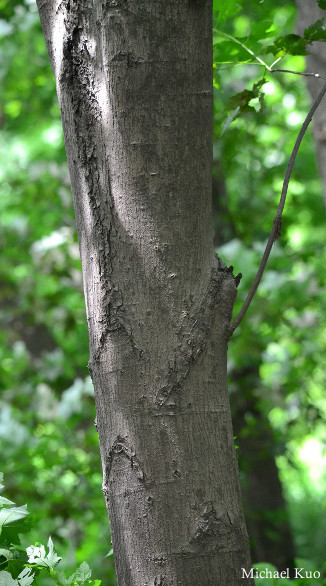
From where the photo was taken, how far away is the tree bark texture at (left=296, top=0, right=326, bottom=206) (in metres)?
2.91

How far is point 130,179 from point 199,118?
7.2 inches

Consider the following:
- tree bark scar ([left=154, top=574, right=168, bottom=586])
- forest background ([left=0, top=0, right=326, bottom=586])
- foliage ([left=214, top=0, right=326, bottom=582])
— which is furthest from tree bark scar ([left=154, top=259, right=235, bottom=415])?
forest background ([left=0, top=0, right=326, bottom=586])

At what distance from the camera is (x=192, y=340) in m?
1.06

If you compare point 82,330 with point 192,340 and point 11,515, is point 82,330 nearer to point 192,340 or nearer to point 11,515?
point 11,515

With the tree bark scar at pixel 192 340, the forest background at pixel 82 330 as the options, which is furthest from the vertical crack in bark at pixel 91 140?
the forest background at pixel 82 330

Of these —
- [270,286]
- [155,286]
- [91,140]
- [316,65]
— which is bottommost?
[155,286]

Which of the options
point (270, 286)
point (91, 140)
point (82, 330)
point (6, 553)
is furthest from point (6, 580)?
point (82, 330)

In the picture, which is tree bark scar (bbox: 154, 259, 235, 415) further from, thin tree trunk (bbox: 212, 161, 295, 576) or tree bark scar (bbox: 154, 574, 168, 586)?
thin tree trunk (bbox: 212, 161, 295, 576)

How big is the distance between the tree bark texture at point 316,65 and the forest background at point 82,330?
0.10 meters

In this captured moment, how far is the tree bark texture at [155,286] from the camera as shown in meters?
1.01

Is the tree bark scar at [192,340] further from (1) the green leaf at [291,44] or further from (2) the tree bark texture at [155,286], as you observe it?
(1) the green leaf at [291,44]

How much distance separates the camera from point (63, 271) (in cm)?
482

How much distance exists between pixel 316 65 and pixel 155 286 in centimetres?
232

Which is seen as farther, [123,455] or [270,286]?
[270,286]
